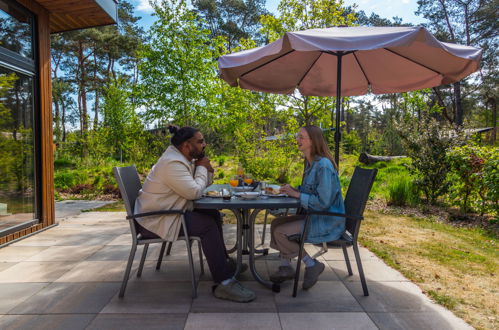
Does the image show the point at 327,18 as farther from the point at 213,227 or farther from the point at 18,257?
the point at 18,257

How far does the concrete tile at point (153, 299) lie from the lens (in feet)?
8.22

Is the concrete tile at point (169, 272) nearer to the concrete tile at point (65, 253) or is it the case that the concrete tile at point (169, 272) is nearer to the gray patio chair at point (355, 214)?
the concrete tile at point (65, 253)

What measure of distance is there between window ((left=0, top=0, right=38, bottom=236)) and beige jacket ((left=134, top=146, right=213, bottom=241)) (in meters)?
2.60

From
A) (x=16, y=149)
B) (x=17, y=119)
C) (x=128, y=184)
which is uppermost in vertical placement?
(x=17, y=119)

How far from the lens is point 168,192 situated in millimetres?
2752

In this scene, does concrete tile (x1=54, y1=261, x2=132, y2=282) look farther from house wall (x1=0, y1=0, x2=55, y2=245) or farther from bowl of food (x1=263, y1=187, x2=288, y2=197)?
house wall (x1=0, y1=0, x2=55, y2=245)

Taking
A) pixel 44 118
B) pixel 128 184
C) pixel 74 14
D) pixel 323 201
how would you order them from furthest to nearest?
pixel 74 14
pixel 44 118
pixel 128 184
pixel 323 201

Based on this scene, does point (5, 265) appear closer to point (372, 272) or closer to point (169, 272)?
point (169, 272)

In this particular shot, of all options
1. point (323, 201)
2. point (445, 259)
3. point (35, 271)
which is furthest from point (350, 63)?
point (35, 271)

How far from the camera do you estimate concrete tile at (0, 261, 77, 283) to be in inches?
122

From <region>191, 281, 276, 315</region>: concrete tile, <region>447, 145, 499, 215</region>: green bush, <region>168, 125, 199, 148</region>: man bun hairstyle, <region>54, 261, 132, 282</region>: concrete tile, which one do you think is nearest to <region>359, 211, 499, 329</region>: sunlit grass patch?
<region>447, 145, 499, 215</region>: green bush

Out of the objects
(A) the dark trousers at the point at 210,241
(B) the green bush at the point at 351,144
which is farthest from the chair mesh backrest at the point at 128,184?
(B) the green bush at the point at 351,144

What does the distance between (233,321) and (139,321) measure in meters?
0.63

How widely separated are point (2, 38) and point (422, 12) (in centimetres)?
2209
